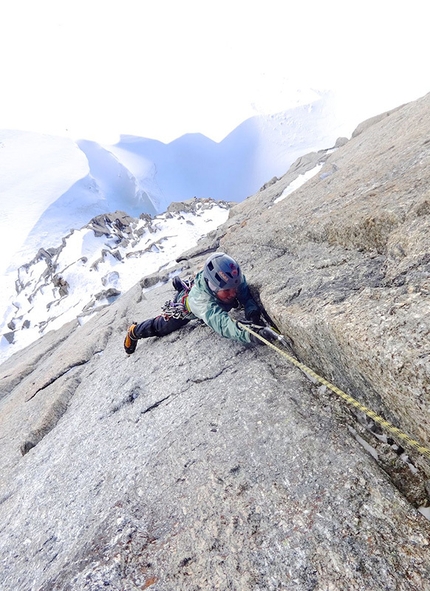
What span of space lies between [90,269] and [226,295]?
54.2 feet

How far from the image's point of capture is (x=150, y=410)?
445 centimetres

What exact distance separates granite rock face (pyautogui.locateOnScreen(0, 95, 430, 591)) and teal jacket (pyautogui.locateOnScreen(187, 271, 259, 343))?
26cm

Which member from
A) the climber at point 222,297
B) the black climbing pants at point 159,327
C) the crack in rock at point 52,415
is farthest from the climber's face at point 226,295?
the crack in rock at point 52,415

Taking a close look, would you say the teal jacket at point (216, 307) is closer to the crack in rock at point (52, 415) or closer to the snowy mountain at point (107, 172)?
the crack in rock at point (52, 415)

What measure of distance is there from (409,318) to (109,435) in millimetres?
4068

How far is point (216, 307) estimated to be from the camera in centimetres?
499

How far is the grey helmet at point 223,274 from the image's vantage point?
489 centimetres

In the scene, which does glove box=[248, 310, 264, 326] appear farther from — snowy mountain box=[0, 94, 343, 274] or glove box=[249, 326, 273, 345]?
snowy mountain box=[0, 94, 343, 274]

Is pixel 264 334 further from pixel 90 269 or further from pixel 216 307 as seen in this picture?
pixel 90 269

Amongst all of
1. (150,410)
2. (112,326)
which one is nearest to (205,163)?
(112,326)

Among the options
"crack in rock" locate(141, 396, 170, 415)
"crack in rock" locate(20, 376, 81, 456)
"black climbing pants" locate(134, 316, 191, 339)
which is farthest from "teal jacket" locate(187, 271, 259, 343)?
"crack in rock" locate(20, 376, 81, 456)

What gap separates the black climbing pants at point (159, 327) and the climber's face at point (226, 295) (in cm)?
119

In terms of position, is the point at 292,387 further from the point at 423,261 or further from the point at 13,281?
the point at 13,281

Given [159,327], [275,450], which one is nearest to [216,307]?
[159,327]
